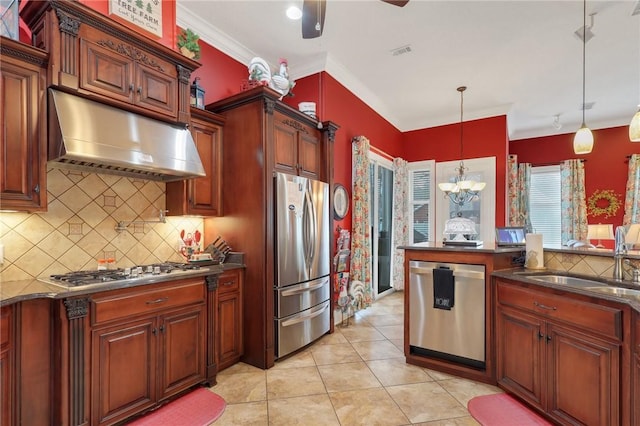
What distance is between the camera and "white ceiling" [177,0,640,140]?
2.93m

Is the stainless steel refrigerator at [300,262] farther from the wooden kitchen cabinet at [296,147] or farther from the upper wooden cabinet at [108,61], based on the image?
the upper wooden cabinet at [108,61]

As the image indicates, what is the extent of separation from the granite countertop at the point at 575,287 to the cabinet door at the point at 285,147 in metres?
2.09

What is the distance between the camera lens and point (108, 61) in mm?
2062

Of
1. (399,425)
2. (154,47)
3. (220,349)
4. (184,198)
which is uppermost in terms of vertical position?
(154,47)

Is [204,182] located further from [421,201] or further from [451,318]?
[421,201]

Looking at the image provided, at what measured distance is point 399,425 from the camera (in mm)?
1971

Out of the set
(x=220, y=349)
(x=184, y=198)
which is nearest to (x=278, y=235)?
(x=184, y=198)

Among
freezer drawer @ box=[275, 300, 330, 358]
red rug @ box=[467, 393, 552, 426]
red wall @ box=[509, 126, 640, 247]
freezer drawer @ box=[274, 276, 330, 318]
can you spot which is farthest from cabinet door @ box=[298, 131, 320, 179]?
red wall @ box=[509, 126, 640, 247]

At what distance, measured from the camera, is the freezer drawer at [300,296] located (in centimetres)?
283

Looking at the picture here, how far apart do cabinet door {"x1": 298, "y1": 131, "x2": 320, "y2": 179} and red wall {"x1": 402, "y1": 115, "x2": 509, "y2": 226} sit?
11.2 ft

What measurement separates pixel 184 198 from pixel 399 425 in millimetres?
2383

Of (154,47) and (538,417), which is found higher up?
(154,47)

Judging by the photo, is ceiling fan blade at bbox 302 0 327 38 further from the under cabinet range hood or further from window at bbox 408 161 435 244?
window at bbox 408 161 435 244

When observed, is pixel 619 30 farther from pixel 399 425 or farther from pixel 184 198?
pixel 184 198
